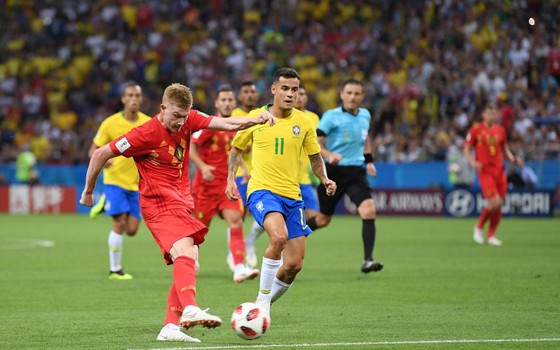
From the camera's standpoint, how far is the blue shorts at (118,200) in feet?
47.1

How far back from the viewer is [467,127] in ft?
93.5

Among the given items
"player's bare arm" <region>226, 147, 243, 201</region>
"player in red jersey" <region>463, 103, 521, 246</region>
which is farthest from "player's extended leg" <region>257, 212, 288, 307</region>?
"player in red jersey" <region>463, 103, 521, 246</region>

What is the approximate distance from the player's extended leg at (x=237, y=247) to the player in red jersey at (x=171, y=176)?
16.1 feet

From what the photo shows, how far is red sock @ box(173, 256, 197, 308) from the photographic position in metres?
7.94

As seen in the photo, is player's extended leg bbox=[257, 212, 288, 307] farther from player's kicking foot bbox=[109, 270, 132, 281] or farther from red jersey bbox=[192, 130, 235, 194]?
player's kicking foot bbox=[109, 270, 132, 281]

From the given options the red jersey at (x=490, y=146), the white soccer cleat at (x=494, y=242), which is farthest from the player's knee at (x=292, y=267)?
the red jersey at (x=490, y=146)

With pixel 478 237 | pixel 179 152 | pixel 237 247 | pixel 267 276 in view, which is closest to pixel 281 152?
pixel 267 276

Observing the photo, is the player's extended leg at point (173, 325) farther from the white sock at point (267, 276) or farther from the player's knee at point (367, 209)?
the player's knee at point (367, 209)

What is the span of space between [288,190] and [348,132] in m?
4.95

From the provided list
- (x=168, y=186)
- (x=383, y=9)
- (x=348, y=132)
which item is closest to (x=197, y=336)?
(x=168, y=186)

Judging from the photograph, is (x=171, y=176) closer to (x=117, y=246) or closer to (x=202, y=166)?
(x=202, y=166)

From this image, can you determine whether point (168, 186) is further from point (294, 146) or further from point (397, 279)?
point (397, 279)

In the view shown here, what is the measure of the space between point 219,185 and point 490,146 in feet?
24.6

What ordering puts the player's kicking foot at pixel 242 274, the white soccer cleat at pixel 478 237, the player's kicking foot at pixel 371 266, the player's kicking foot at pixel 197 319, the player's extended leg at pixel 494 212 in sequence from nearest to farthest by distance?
the player's kicking foot at pixel 197 319 → the player's kicking foot at pixel 242 274 → the player's kicking foot at pixel 371 266 → the player's extended leg at pixel 494 212 → the white soccer cleat at pixel 478 237
